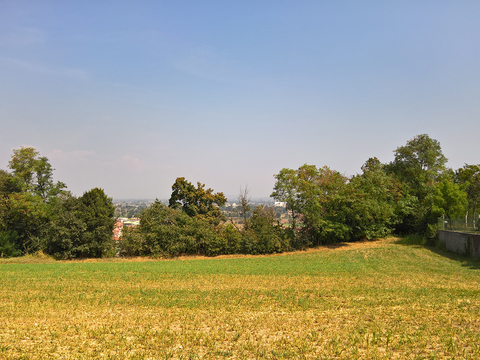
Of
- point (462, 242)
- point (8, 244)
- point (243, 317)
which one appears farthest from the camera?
point (8, 244)

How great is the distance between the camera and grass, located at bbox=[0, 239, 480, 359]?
706 centimetres

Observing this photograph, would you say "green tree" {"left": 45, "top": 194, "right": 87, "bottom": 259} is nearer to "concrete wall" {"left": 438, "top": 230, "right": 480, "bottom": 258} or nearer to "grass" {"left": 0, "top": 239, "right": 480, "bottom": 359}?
"grass" {"left": 0, "top": 239, "right": 480, "bottom": 359}

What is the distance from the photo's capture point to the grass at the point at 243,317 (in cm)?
706

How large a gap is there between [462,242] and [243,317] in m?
25.2

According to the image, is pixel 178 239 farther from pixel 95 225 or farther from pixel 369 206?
pixel 369 206

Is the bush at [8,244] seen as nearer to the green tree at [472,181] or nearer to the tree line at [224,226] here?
the tree line at [224,226]

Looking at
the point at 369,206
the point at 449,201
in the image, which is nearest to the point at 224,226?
the point at 369,206

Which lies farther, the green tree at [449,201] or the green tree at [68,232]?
the green tree at [68,232]

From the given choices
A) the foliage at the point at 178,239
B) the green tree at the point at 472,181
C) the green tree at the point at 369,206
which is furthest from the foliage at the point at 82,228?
the green tree at the point at 472,181

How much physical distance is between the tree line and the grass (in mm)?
14845

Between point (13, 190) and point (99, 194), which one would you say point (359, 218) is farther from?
point (13, 190)

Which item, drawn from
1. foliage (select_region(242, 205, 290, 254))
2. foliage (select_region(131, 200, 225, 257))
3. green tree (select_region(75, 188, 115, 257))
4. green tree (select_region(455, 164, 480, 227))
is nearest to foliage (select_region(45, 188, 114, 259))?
green tree (select_region(75, 188, 115, 257))

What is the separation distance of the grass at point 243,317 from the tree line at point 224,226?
14.8m

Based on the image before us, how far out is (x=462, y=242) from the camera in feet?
83.9
